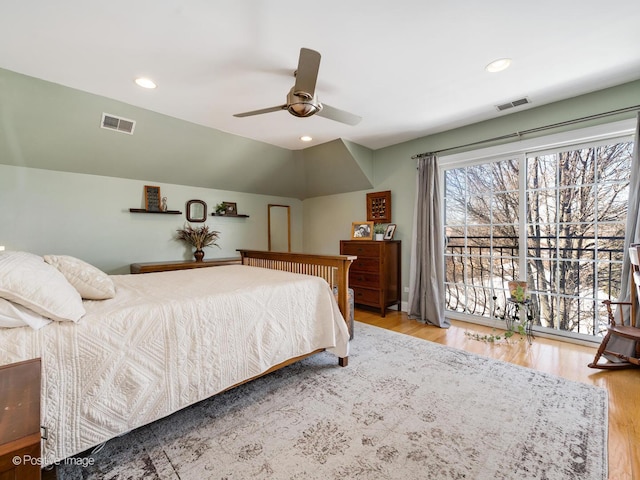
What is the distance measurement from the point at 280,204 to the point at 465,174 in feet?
10.6

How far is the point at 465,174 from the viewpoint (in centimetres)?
382

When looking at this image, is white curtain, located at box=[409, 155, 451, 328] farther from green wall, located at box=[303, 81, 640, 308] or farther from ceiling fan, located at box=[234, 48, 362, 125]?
ceiling fan, located at box=[234, 48, 362, 125]

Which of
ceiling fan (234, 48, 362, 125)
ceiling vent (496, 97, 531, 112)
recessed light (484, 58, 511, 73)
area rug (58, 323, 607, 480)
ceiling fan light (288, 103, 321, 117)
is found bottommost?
area rug (58, 323, 607, 480)

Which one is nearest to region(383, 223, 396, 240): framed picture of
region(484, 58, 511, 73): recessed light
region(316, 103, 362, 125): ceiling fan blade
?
region(316, 103, 362, 125): ceiling fan blade

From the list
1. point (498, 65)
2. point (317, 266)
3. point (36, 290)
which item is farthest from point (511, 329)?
point (36, 290)

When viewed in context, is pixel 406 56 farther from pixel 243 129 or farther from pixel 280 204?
pixel 280 204

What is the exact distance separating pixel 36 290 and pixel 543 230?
430 centimetres

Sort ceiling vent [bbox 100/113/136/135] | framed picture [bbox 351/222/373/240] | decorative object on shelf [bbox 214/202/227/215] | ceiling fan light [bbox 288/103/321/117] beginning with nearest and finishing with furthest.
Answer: ceiling fan light [bbox 288/103/321/117], ceiling vent [bbox 100/113/136/135], framed picture [bbox 351/222/373/240], decorative object on shelf [bbox 214/202/227/215]

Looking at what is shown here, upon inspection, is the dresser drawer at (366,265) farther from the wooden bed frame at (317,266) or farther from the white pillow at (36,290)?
the white pillow at (36,290)

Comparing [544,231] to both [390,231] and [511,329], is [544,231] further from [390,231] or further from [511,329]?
[390,231]

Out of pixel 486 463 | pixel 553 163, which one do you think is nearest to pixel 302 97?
pixel 486 463

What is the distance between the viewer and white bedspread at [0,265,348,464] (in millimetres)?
1235

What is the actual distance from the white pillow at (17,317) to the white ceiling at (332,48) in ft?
5.59

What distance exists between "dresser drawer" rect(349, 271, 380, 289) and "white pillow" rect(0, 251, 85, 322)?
329 cm
